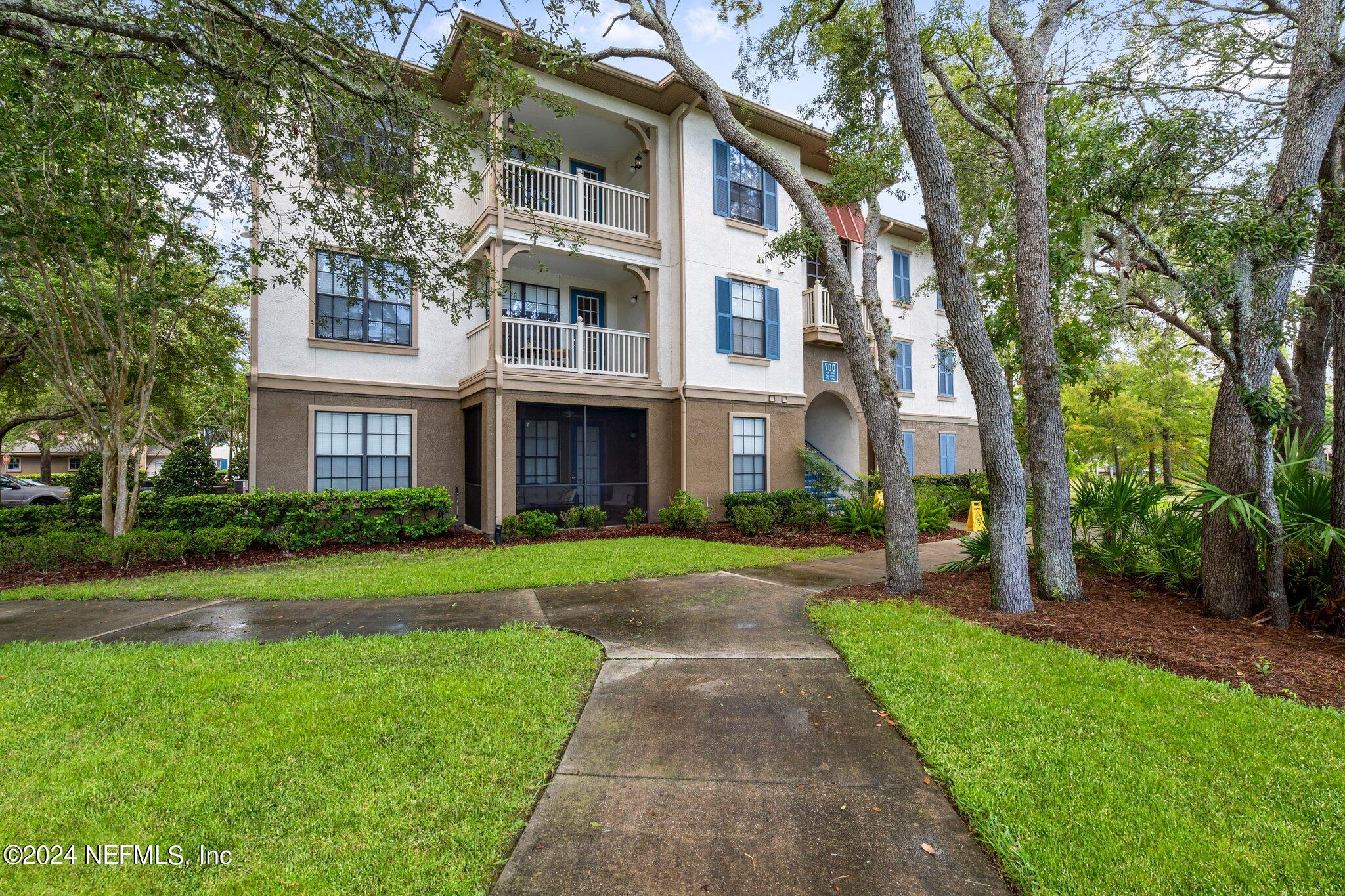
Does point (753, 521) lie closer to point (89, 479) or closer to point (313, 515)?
point (313, 515)

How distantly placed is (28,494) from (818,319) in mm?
27877

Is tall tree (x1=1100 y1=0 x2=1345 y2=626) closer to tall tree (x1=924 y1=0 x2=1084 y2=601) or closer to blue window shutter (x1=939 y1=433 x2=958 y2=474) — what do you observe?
tall tree (x1=924 y1=0 x2=1084 y2=601)

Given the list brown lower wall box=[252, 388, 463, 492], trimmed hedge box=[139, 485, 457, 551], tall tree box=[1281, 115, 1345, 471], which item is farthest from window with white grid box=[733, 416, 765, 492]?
→ tall tree box=[1281, 115, 1345, 471]

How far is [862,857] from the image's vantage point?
2332 mm

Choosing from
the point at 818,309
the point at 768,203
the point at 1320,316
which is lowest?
the point at 1320,316

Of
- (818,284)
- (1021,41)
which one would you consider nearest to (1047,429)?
(1021,41)

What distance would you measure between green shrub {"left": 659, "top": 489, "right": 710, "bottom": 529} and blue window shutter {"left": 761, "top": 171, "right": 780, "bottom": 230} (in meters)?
7.06

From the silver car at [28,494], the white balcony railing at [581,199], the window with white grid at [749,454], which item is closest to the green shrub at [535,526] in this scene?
the window with white grid at [749,454]

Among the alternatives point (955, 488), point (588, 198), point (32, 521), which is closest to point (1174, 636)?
point (588, 198)

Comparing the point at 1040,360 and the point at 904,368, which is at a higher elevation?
the point at 904,368

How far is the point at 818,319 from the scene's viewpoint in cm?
1573

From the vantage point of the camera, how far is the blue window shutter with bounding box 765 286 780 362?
47.7 feet

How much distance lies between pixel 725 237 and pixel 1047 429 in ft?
31.3

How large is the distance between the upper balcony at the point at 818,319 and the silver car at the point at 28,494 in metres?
24.5
